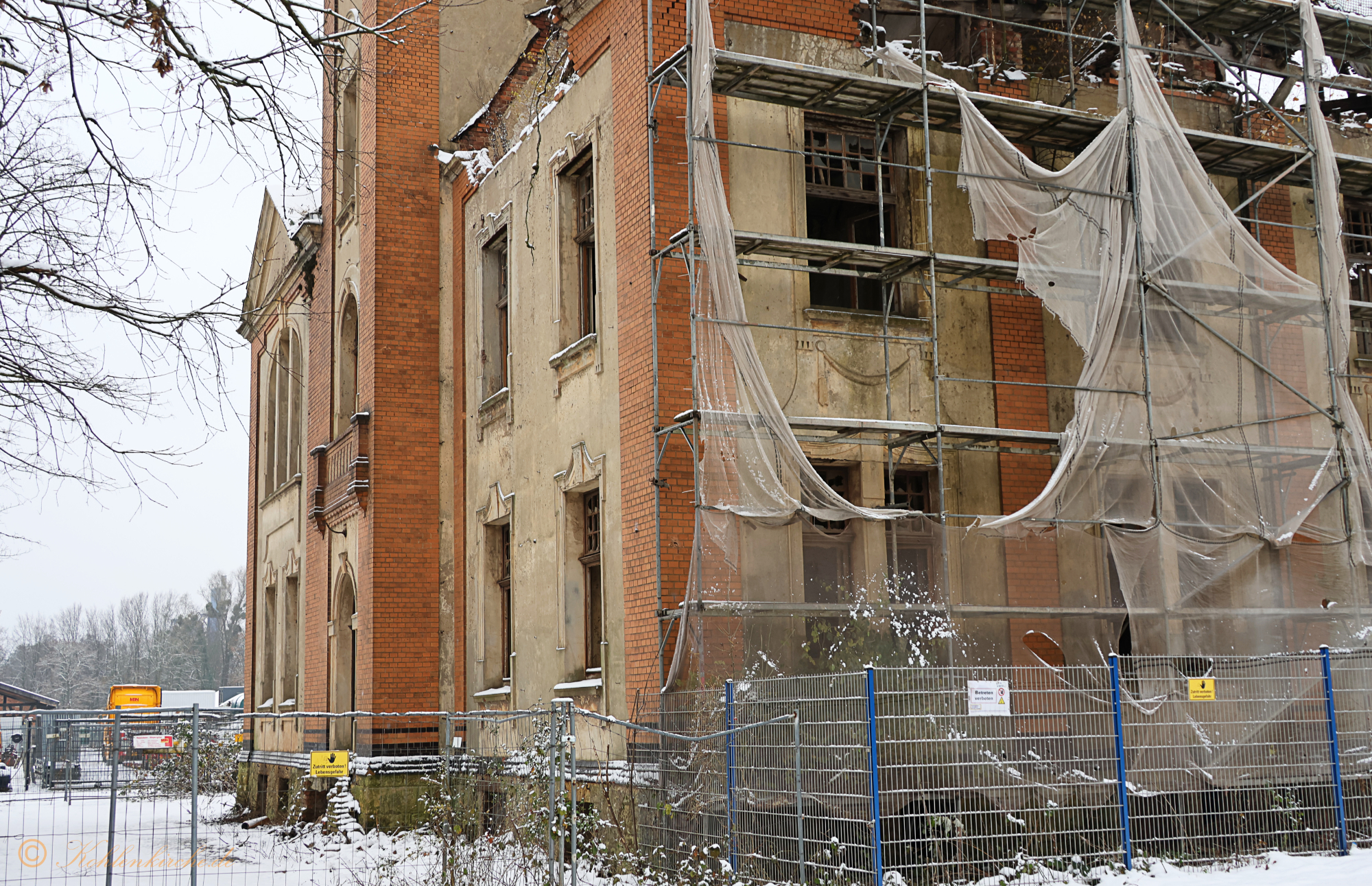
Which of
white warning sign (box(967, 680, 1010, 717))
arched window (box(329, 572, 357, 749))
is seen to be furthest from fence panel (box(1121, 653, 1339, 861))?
arched window (box(329, 572, 357, 749))

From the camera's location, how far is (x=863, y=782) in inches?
389

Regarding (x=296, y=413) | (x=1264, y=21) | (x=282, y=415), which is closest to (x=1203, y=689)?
(x=1264, y=21)

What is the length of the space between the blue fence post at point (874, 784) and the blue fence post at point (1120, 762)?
2.17 m

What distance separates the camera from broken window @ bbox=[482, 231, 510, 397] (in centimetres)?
1875

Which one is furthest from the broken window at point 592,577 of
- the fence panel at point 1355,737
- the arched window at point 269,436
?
the arched window at point 269,436

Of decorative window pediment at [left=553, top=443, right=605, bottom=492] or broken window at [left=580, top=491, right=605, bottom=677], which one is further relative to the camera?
broken window at [left=580, top=491, right=605, bottom=677]

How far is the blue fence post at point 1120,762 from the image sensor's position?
34.1 ft

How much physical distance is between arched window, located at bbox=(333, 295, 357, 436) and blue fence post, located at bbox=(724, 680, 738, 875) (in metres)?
12.3

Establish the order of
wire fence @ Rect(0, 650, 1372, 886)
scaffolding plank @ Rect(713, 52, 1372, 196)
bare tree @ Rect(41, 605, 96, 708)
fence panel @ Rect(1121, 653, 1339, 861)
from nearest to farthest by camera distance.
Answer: wire fence @ Rect(0, 650, 1372, 886)
fence panel @ Rect(1121, 653, 1339, 861)
scaffolding plank @ Rect(713, 52, 1372, 196)
bare tree @ Rect(41, 605, 96, 708)

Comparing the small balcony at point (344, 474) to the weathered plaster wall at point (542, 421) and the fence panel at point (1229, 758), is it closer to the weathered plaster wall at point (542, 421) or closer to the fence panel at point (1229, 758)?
the weathered plaster wall at point (542, 421)

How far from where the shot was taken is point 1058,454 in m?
14.5

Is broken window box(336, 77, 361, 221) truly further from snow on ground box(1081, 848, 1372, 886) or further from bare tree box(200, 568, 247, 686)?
bare tree box(200, 568, 247, 686)

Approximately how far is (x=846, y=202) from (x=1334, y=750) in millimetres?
7441

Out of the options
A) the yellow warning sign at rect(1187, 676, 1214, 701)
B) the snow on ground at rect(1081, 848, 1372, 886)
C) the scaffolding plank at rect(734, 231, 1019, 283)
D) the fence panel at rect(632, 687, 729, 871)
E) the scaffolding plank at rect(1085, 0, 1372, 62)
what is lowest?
the snow on ground at rect(1081, 848, 1372, 886)
